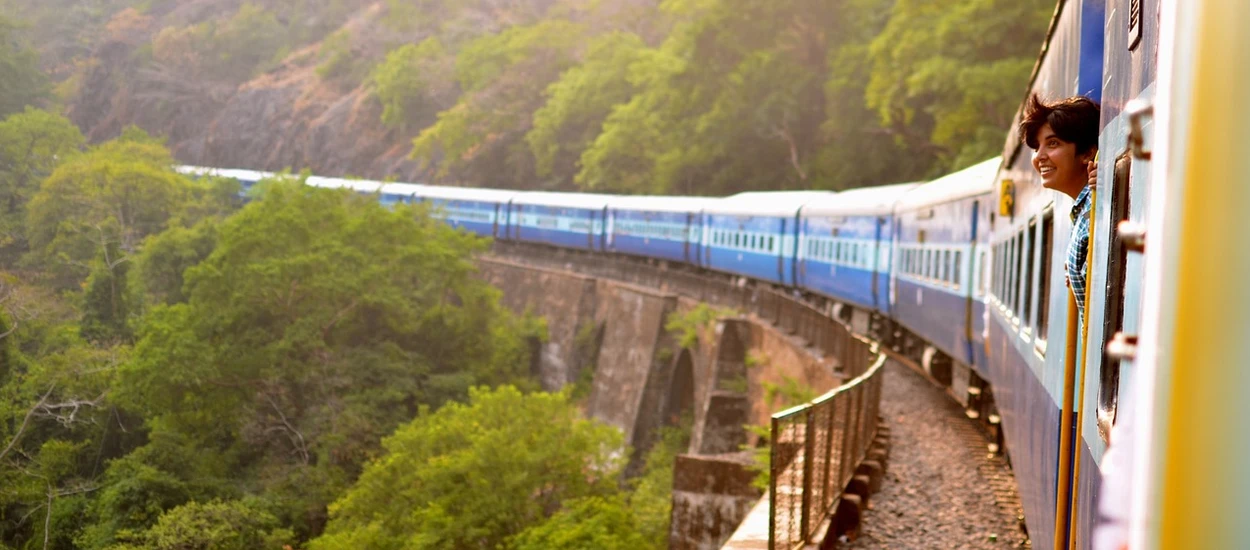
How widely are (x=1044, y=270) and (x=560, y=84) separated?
47.6m

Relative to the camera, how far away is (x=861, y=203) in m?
20.4

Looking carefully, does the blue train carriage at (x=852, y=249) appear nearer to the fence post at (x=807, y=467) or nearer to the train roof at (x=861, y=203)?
the train roof at (x=861, y=203)

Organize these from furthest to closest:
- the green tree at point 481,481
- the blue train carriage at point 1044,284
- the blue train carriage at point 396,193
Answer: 1. the blue train carriage at point 396,193
2. the green tree at point 481,481
3. the blue train carriage at point 1044,284

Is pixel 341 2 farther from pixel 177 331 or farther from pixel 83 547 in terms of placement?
pixel 83 547

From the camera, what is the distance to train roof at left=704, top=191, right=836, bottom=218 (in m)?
24.9

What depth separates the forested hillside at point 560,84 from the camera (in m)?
29.3

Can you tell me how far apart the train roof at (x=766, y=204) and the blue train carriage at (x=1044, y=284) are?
16131 mm

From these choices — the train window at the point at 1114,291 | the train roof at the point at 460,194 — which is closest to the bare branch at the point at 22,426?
the train window at the point at 1114,291

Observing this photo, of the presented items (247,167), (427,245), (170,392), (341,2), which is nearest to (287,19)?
(341,2)

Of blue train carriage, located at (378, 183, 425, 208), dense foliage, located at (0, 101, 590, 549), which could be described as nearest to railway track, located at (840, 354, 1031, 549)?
dense foliage, located at (0, 101, 590, 549)

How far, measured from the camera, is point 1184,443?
4.65ft

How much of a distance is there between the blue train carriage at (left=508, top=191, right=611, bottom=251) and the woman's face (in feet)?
110

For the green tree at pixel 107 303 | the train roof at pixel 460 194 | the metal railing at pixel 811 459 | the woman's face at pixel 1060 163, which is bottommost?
the green tree at pixel 107 303

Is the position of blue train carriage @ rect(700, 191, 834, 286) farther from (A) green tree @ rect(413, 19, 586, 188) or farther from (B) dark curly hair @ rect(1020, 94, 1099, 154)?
(A) green tree @ rect(413, 19, 586, 188)
